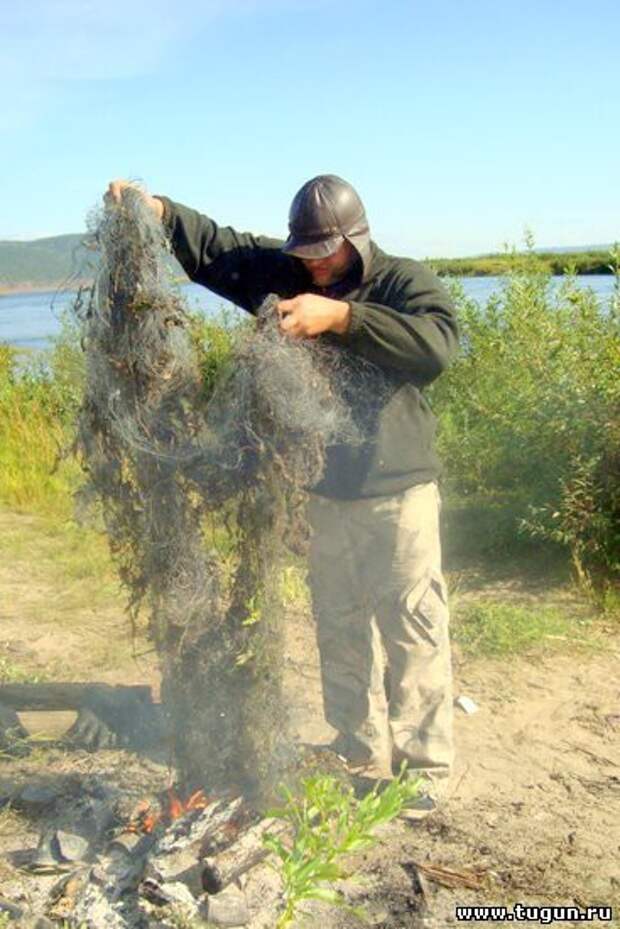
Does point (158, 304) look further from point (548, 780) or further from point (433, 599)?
point (548, 780)

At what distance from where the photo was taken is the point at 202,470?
3.32 meters

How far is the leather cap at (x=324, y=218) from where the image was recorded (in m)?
3.54

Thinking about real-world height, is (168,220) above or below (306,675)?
above

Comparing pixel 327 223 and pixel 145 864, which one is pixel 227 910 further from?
pixel 327 223

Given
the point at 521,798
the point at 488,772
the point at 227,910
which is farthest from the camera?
the point at 488,772


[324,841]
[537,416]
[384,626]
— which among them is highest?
[537,416]

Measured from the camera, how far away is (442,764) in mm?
4059

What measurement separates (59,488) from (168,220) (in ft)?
19.9

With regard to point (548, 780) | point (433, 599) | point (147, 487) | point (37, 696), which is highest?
point (147, 487)

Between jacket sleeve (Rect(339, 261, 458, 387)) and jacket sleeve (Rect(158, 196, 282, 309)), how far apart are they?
0.53 m

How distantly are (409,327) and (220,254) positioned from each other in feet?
2.87

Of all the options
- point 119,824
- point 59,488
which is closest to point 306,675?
point 119,824

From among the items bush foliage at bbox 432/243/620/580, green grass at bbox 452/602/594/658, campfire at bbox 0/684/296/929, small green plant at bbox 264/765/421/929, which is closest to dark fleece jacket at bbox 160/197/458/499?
small green plant at bbox 264/765/421/929

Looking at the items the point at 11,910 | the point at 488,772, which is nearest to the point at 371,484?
the point at 488,772
